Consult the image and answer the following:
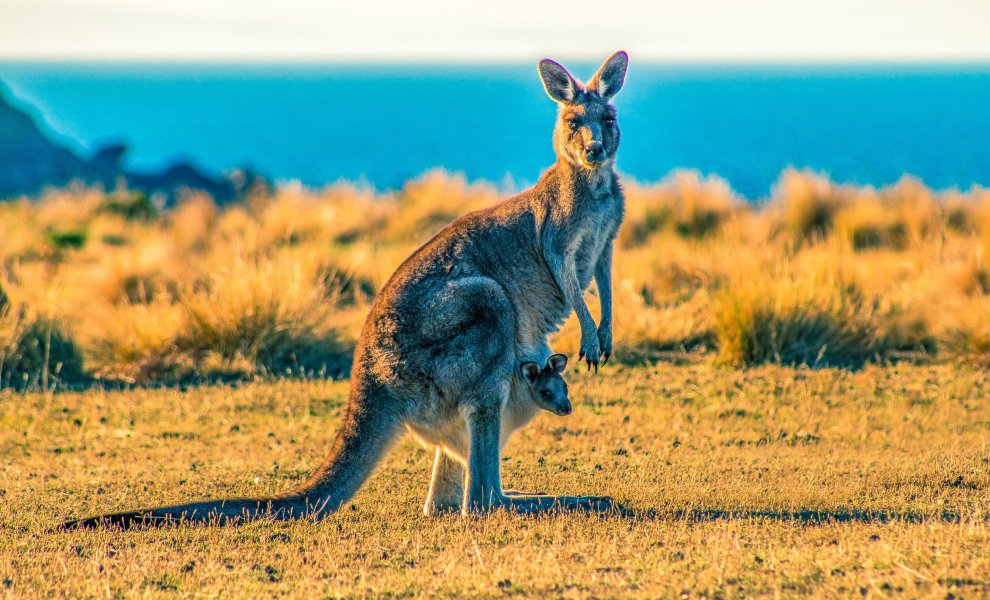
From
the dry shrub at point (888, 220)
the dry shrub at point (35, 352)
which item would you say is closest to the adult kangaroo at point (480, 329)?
the dry shrub at point (35, 352)

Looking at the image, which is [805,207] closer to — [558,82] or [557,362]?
[558,82]

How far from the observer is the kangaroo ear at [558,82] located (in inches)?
262

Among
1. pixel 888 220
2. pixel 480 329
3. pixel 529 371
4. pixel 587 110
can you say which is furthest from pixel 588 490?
pixel 888 220

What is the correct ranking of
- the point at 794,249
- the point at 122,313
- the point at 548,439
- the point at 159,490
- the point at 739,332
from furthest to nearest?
the point at 794,249 < the point at 122,313 < the point at 739,332 < the point at 548,439 < the point at 159,490

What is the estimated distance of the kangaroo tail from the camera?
5.83 metres

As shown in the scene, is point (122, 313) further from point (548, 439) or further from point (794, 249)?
point (794, 249)

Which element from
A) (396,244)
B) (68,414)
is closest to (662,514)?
(68,414)

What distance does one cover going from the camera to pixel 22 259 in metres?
17.4

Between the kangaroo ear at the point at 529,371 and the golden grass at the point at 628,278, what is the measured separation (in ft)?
15.7

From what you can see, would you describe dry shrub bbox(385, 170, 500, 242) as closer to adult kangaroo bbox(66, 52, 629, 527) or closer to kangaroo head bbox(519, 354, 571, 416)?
adult kangaroo bbox(66, 52, 629, 527)

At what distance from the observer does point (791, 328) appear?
10867 millimetres

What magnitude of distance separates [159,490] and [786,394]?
5169mm

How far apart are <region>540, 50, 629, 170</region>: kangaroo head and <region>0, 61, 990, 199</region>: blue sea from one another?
42227 millimetres

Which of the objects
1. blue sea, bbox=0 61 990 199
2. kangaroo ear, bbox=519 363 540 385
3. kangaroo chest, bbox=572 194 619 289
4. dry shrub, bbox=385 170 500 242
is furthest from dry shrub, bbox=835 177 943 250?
blue sea, bbox=0 61 990 199
